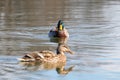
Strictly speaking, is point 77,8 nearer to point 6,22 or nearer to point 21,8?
point 21,8

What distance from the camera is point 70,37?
21.5 metres

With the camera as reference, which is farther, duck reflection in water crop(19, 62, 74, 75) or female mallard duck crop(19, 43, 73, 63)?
female mallard duck crop(19, 43, 73, 63)

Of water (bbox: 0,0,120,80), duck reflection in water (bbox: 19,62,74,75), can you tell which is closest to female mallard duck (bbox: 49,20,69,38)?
water (bbox: 0,0,120,80)

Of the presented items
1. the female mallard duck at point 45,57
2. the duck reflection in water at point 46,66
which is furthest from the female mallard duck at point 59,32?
the duck reflection in water at point 46,66

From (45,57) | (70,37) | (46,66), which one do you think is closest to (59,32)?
(70,37)

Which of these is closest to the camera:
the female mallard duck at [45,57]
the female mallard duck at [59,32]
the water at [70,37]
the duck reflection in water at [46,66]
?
the water at [70,37]

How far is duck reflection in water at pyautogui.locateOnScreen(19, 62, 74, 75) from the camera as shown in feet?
49.0

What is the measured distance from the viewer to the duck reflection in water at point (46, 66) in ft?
49.0

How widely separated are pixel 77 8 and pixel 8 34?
11.4 metres

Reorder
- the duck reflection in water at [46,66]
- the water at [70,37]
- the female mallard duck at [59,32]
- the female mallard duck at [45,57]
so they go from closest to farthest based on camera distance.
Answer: the water at [70,37], the duck reflection in water at [46,66], the female mallard duck at [45,57], the female mallard duck at [59,32]

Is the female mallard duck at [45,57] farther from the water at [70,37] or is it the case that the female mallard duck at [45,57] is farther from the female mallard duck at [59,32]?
the female mallard duck at [59,32]

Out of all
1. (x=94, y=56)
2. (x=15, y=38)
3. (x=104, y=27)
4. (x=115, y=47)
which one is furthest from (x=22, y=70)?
(x=104, y=27)

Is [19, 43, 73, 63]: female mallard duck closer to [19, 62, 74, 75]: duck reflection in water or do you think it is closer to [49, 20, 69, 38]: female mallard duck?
[19, 62, 74, 75]: duck reflection in water

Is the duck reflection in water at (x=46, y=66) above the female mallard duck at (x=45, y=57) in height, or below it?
below
